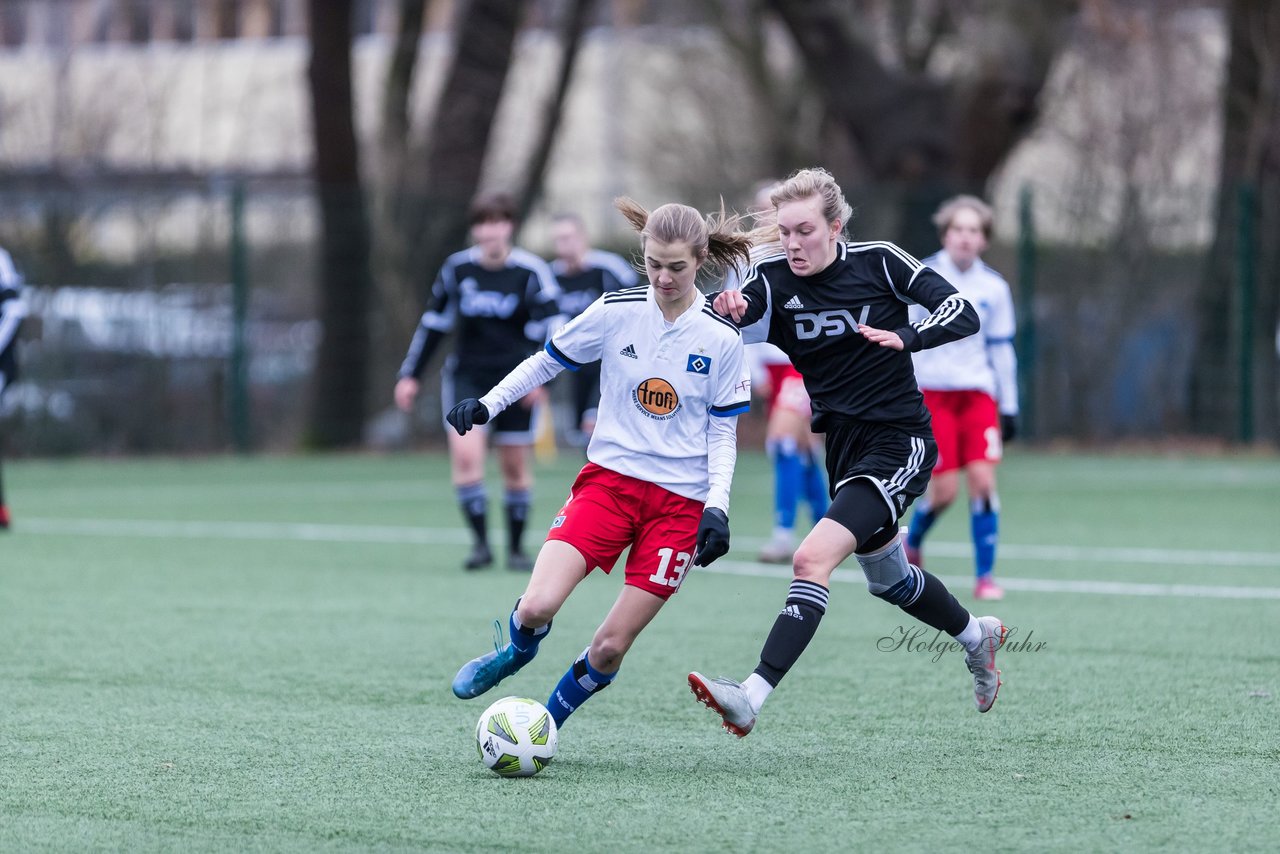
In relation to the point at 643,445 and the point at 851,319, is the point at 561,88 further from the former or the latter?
the point at 643,445

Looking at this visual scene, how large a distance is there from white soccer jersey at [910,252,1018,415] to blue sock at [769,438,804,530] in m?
1.60

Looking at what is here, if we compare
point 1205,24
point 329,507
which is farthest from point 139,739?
point 1205,24

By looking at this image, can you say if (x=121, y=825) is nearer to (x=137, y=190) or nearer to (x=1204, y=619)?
(x=1204, y=619)

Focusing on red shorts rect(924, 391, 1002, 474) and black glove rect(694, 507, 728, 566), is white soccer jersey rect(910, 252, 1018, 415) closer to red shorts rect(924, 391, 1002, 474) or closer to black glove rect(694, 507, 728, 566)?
red shorts rect(924, 391, 1002, 474)

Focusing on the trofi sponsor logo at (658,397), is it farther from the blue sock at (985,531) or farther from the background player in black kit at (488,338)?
the background player in black kit at (488,338)

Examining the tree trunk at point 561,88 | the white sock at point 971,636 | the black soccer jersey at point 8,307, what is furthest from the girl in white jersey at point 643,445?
the tree trunk at point 561,88

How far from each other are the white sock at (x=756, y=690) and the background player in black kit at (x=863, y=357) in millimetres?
590

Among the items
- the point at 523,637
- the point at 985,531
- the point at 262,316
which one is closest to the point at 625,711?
the point at 523,637

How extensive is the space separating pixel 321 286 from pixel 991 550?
41.6 ft

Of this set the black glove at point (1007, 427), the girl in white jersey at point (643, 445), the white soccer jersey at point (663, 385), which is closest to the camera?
the girl in white jersey at point (643, 445)

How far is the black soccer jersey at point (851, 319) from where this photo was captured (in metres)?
5.88

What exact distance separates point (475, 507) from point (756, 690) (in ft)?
17.9

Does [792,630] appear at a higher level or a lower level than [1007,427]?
higher

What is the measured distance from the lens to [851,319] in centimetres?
586
